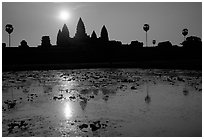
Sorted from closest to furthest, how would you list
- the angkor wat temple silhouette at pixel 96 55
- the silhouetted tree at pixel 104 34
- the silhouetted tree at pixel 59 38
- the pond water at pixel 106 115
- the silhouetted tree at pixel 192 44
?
the pond water at pixel 106 115
the angkor wat temple silhouette at pixel 96 55
the silhouetted tree at pixel 192 44
the silhouetted tree at pixel 59 38
the silhouetted tree at pixel 104 34

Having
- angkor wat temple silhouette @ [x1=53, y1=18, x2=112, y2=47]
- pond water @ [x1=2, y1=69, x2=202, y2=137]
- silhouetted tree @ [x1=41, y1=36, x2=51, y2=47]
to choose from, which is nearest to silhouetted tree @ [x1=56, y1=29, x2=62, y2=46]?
angkor wat temple silhouette @ [x1=53, y1=18, x2=112, y2=47]


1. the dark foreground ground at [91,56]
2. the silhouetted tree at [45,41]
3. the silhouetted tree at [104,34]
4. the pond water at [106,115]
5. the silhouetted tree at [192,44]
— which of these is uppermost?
the silhouetted tree at [104,34]

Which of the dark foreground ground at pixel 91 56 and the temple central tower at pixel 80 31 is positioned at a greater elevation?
the temple central tower at pixel 80 31

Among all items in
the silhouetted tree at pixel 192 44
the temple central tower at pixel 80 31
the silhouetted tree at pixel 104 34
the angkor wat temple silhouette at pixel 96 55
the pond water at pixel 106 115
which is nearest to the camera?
the pond water at pixel 106 115

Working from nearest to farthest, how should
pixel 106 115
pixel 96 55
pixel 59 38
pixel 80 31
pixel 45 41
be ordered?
1. pixel 106 115
2. pixel 96 55
3. pixel 45 41
4. pixel 59 38
5. pixel 80 31

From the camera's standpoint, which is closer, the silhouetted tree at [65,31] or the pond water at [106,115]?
the pond water at [106,115]

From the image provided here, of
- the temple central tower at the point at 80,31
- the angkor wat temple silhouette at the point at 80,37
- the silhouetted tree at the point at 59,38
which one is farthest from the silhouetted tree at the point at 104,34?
the silhouetted tree at the point at 59,38

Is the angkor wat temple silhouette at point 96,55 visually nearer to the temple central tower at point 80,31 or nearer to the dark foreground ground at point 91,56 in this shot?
the dark foreground ground at point 91,56

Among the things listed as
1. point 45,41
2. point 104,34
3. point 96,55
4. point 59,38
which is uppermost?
point 104,34

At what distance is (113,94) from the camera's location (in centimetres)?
1523

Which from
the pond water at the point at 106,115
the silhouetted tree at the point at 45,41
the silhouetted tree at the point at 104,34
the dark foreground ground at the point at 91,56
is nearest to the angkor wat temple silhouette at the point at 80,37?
the silhouetted tree at the point at 104,34

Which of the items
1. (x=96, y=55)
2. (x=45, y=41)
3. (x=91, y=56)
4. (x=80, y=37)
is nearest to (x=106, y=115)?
(x=91, y=56)

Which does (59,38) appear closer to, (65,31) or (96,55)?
(65,31)

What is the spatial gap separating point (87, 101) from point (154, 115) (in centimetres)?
414
